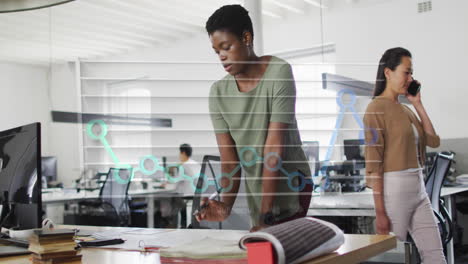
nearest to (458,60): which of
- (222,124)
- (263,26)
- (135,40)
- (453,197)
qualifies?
(453,197)

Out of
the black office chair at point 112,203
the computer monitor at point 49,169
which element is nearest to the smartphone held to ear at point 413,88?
the black office chair at point 112,203

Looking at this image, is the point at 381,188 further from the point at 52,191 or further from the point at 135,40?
the point at 52,191

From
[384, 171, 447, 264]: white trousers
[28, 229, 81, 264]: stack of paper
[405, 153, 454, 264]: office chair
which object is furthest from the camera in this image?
[405, 153, 454, 264]: office chair

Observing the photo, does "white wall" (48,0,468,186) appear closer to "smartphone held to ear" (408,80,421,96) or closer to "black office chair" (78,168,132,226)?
"smartphone held to ear" (408,80,421,96)

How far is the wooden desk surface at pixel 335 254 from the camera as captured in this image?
128 centimetres

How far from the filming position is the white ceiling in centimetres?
323

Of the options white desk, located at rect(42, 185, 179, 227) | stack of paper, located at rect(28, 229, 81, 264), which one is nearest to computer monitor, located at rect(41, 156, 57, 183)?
white desk, located at rect(42, 185, 179, 227)

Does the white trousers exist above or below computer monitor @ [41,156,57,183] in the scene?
→ below

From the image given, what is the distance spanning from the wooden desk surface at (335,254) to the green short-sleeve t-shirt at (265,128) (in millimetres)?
1386

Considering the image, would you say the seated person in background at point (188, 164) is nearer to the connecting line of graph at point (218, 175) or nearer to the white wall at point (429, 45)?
the connecting line of graph at point (218, 175)

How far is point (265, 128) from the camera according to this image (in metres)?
2.93

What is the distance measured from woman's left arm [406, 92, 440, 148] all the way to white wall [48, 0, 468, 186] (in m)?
0.03

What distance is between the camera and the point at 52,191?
5.86m

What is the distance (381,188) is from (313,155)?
41 centimetres
